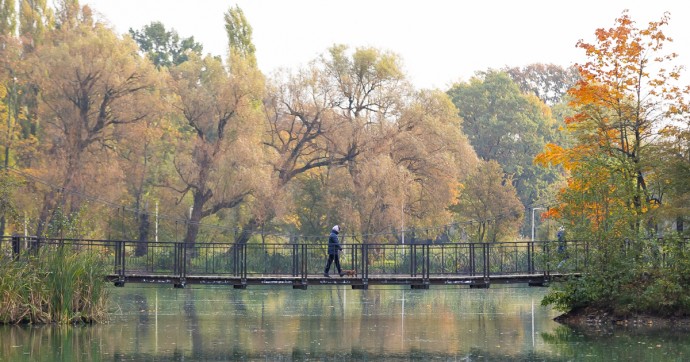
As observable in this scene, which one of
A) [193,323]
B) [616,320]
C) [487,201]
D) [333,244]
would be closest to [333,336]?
[333,244]

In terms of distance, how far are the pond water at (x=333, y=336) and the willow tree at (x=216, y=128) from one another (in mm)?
13218

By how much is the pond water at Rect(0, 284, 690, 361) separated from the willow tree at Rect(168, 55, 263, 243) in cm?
1322

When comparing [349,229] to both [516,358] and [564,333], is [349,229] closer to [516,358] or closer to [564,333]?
[564,333]

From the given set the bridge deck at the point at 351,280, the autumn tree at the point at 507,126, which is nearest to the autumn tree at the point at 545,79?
the autumn tree at the point at 507,126

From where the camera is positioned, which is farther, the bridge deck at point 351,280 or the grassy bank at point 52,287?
the bridge deck at point 351,280

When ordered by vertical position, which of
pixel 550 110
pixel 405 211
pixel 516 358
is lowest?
pixel 516 358

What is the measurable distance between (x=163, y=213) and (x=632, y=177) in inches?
1083

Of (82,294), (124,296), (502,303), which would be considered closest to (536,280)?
(502,303)

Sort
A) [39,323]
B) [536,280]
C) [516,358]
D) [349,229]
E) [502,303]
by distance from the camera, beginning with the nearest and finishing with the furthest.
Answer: [516,358] < [39,323] < [536,280] < [502,303] < [349,229]

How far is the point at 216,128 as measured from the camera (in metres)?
53.8

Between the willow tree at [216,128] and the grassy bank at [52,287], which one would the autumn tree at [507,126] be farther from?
the grassy bank at [52,287]

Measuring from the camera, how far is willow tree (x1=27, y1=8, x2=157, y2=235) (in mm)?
49094

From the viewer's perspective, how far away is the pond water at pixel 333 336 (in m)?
23.0

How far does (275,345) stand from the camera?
24750mm
